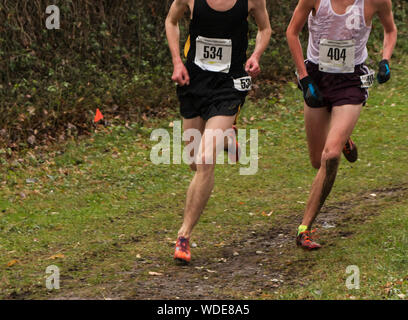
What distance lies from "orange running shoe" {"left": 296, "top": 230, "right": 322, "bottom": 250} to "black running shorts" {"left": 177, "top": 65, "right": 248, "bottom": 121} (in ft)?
3.73

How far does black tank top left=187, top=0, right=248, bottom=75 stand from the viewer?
18.7ft

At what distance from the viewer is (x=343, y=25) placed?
5668 millimetres

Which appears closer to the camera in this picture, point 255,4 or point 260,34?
point 255,4

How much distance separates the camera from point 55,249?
6.11m

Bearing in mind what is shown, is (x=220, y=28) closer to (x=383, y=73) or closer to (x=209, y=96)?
(x=209, y=96)

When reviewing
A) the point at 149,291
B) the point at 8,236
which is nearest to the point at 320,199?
the point at 149,291

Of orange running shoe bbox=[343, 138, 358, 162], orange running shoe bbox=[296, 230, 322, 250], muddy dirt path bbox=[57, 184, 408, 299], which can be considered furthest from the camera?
orange running shoe bbox=[343, 138, 358, 162]

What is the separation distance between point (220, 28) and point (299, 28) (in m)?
0.67

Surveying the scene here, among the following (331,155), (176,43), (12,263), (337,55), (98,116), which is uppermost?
(176,43)

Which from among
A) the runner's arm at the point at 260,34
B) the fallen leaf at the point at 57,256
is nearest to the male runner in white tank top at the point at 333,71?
the runner's arm at the point at 260,34

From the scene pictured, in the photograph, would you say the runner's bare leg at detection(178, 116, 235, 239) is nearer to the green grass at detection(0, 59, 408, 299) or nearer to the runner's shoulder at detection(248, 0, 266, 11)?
the green grass at detection(0, 59, 408, 299)

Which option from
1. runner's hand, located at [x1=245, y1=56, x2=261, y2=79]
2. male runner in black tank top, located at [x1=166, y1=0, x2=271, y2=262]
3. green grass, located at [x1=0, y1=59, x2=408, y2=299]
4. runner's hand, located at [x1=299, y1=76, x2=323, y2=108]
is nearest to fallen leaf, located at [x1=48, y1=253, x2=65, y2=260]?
green grass, located at [x1=0, y1=59, x2=408, y2=299]

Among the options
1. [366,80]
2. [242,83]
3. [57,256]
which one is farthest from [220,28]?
[57,256]
